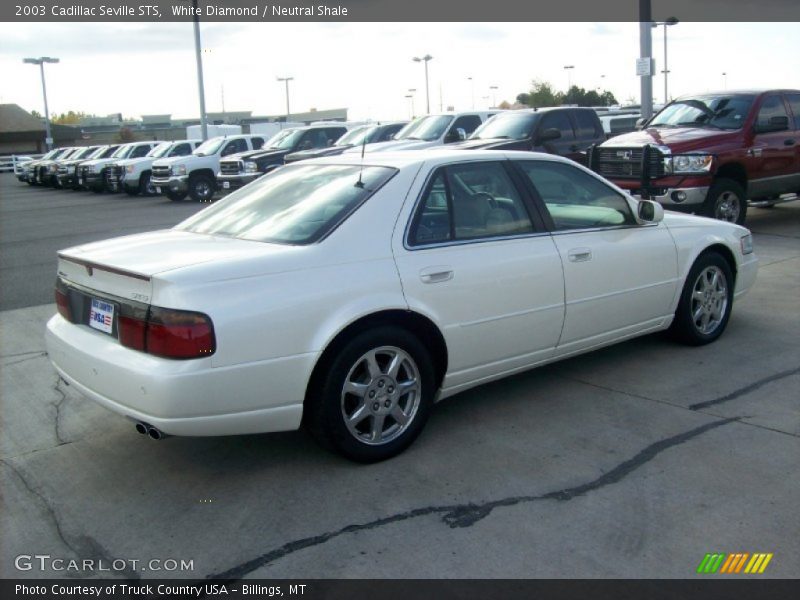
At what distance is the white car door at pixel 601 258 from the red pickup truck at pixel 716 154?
5.22 metres

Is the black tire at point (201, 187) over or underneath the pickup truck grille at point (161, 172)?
underneath

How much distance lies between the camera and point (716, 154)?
1108 cm

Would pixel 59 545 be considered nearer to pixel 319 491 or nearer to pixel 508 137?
pixel 319 491

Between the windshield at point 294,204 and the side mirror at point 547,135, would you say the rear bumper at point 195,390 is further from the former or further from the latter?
the side mirror at point 547,135

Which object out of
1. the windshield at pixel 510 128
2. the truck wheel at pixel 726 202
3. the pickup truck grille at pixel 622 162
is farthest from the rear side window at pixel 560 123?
the truck wheel at pixel 726 202

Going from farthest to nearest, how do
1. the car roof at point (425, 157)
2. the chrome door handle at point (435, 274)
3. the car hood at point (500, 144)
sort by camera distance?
1. the car hood at point (500, 144)
2. the car roof at point (425, 157)
3. the chrome door handle at point (435, 274)

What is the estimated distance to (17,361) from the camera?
6488 mm

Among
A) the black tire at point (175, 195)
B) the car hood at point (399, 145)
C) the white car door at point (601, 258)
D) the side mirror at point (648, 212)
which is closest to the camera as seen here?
the white car door at point (601, 258)

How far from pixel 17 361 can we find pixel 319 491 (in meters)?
3.63

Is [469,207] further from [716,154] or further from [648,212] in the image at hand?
[716,154]

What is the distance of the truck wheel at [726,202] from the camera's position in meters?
11.1

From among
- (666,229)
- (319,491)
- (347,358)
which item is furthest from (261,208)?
(666,229)

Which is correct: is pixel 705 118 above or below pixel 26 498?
above

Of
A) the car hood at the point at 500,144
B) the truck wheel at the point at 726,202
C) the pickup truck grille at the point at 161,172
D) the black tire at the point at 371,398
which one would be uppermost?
the car hood at the point at 500,144
